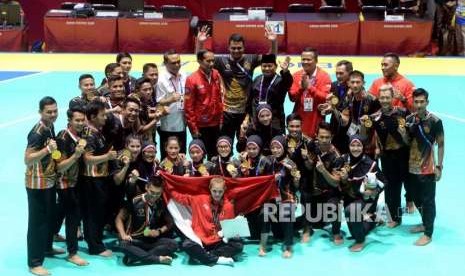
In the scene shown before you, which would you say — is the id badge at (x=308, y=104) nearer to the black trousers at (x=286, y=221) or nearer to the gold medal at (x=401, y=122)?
the gold medal at (x=401, y=122)

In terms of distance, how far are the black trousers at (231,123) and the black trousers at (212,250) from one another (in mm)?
2098

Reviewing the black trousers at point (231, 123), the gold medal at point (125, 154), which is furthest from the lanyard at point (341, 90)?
the gold medal at point (125, 154)

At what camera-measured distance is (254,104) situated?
369 inches

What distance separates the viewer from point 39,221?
7367 mm

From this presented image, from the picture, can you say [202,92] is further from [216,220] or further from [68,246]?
[68,246]

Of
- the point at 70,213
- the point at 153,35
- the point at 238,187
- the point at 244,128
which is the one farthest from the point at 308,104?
the point at 153,35

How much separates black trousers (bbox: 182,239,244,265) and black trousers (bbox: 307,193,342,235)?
112cm

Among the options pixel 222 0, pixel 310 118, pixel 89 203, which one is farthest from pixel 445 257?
pixel 222 0

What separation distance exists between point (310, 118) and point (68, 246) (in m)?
3.67

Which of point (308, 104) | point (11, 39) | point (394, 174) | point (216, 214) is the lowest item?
point (216, 214)

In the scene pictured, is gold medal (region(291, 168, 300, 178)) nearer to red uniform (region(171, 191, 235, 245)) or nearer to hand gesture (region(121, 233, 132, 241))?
red uniform (region(171, 191, 235, 245))

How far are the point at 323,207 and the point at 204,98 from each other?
7.25 feet

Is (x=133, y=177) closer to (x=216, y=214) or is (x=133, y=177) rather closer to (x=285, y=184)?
(x=216, y=214)

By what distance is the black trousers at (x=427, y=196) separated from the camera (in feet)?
27.4
